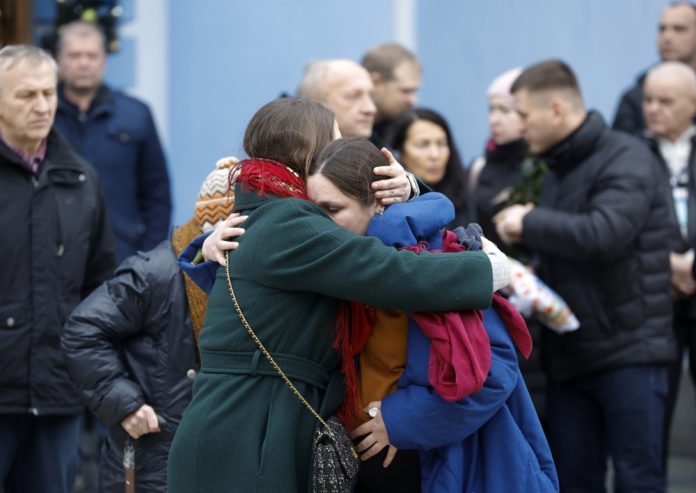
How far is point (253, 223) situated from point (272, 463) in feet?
1.97

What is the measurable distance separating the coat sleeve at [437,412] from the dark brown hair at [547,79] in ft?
8.72

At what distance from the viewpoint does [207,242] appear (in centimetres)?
363

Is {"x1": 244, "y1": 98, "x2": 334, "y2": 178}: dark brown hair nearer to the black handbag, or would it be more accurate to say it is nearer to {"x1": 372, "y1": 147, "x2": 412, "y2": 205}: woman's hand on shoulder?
{"x1": 372, "y1": 147, "x2": 412, "y2": 205}: woman's hand on shoulder

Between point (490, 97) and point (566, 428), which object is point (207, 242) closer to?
point (566, 428)

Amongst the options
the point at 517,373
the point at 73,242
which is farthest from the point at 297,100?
the point at 73,242

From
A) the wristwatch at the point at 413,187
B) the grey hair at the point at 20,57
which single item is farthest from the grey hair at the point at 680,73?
the wristwatch at the point at 413,187

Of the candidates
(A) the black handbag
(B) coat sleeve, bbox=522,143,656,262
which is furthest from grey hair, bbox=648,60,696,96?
(A) the black handbag

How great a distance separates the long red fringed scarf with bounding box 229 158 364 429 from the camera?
348cm

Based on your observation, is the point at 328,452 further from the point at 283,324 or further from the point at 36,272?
the point at 36,272

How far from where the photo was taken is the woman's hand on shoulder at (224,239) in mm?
3529

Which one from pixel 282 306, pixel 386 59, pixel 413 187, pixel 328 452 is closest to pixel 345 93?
pixel 386 59

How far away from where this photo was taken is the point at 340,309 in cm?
353

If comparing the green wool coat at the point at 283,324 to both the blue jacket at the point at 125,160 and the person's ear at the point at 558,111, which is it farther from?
the blue jacket at the point at 125,160

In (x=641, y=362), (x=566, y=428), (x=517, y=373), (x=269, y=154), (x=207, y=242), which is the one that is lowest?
(x=566, y=428)
